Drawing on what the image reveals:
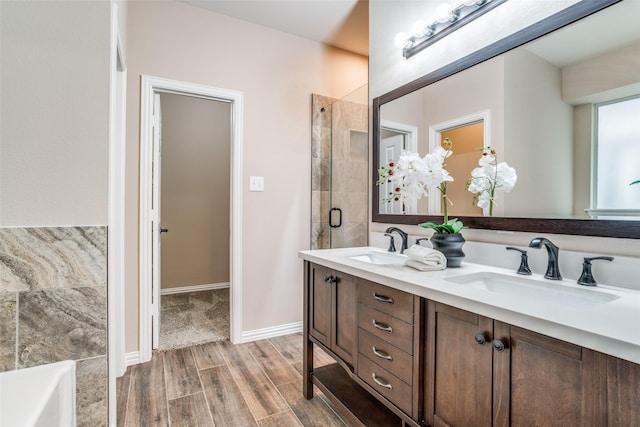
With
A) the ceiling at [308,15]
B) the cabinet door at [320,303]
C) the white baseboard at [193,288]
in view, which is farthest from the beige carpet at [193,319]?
the ceiling at [308,15]

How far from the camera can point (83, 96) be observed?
123 centimetres

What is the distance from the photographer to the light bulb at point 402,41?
187cm

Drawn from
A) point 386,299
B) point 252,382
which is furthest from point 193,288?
point 386,299

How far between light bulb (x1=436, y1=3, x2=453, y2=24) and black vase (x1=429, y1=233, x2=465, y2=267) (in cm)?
113

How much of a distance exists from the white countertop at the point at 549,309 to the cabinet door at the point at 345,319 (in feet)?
0.62

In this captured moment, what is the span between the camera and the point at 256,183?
2.61 metres

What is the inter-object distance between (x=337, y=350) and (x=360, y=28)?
254 cm

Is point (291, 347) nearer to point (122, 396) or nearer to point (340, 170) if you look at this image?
point (122, 396)

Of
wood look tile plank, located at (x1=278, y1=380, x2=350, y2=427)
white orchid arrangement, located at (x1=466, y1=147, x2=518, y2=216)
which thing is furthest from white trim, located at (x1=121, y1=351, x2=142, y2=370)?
white orchid arrangement, located at (x1=466, y1=147, x2=518, y2=216)

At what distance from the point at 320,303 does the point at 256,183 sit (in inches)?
51.0

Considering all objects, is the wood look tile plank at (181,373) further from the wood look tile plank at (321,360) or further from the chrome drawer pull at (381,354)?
the chrome drawer pull at (381,354)

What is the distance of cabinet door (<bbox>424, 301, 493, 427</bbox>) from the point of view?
87 cm

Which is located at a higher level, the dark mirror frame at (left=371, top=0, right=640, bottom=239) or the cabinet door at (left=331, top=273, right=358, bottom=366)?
the dark mirror frame at (left=371, top=0, right=640, bottom=239)

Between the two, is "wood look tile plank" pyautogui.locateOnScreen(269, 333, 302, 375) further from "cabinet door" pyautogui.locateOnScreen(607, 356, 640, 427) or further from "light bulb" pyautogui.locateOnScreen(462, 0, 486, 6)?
"light bulb" pyautogui.locateOnScreen(462, 0, 486, 6)
